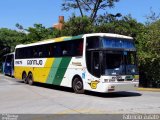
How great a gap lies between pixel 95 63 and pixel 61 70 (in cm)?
417

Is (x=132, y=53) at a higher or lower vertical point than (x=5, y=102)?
higher

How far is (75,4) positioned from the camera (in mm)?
43656

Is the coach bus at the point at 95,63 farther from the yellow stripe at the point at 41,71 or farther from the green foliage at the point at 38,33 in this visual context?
the green foliage at the point at 38,33

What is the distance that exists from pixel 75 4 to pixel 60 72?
21966mm

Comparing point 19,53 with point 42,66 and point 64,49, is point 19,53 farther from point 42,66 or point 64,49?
point 64,49

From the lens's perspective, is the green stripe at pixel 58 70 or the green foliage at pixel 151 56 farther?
the green foliage at pixel 151 56

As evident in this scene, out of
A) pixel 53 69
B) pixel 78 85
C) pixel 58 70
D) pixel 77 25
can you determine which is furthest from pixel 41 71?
pixel 77 25

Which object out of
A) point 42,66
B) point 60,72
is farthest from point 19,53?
point 60,72

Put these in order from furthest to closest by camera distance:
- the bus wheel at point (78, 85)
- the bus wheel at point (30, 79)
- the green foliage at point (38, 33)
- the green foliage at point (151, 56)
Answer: the green foliage at point (38, 33), the bus wheel at point (30, 79), the green foliage at point (151, 56), the bus wheel at point (78, 85)

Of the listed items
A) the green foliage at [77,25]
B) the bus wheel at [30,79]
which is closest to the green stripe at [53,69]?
the bus wheel at [30,79]

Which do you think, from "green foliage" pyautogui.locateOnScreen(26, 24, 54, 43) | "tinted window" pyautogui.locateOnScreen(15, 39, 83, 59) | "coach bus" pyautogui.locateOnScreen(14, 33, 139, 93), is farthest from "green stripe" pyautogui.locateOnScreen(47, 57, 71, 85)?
"green foliage" pyautogui.locateOnScreen(26, 24, 54, 43)

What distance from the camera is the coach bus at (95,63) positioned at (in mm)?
18562

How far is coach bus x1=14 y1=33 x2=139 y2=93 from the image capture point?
18.6 meters

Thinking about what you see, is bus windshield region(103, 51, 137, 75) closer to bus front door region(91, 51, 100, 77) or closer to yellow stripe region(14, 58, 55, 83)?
bus front door region(91, 51, 100, 77)
